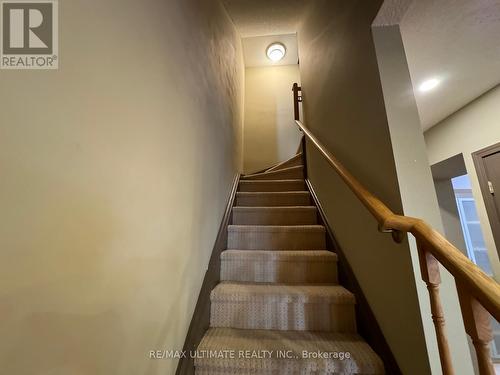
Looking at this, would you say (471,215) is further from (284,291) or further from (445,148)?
(284,291)

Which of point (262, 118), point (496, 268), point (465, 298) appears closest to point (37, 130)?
point (465, 298)

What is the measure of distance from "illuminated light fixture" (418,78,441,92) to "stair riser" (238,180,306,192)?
1.36m

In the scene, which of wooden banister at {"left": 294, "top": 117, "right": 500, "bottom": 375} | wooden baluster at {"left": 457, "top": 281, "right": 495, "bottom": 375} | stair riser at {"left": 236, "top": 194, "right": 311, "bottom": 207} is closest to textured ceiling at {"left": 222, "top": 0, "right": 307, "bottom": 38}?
stair riser at {"left": 236, "top": 194, "right": 311, "bottom": 207}

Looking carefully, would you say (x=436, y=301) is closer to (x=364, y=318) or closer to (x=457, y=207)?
(x=364, y=318)

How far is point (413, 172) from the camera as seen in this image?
924 mm

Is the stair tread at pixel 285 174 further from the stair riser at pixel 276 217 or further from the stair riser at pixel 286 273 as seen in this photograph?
the stair riser at pixel 286 273

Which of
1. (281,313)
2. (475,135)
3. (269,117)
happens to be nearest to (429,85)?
(475,135)

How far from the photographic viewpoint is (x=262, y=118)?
389 cm

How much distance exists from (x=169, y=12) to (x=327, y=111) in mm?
1290

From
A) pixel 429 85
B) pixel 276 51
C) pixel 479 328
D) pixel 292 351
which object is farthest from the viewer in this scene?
pixel 276 51

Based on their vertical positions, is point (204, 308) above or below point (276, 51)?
below

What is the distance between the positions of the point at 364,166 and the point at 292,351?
101cm

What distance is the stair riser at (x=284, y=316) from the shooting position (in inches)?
50.8

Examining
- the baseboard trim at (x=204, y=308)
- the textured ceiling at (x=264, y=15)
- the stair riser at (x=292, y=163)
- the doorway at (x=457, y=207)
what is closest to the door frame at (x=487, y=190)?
the doorway at (x=457, y=207)
